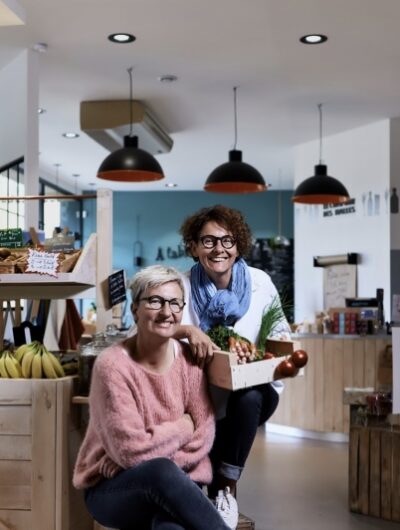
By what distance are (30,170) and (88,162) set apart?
16.2 feet

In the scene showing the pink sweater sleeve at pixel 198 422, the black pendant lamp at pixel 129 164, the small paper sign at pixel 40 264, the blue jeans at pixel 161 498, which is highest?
the black pendant lamp at pixel 129 164

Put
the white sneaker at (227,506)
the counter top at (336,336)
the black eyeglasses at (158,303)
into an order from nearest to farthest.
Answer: the black eyeglasses at (158,303), the white sneaker at (227,506), the counter top at (336,336)

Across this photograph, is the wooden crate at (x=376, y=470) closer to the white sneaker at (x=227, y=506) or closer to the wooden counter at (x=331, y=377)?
the white sneaker at (x=227, y=506)

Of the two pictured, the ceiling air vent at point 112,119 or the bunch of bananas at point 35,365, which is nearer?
the bunch of bananas at point 35,365

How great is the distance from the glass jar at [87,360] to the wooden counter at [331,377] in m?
3.93

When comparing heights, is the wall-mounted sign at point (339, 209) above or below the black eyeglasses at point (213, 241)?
above

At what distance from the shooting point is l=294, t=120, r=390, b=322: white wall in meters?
7.80

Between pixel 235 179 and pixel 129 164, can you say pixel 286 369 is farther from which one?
pixel 235 179

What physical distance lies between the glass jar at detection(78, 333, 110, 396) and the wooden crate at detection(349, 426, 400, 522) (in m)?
1.73

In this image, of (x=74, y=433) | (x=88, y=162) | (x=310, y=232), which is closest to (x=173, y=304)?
(x=74, y=433)

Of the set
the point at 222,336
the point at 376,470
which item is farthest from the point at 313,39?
the point at 222,336

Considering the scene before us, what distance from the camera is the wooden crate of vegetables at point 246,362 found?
8.11ft

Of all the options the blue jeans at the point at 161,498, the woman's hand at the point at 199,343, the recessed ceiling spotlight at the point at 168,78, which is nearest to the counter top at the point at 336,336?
the recessed ceiling spotlight at the point at 168,78

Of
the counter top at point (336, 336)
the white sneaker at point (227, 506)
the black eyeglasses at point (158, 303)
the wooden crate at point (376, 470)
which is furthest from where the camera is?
the counter top at point (336, 336)
